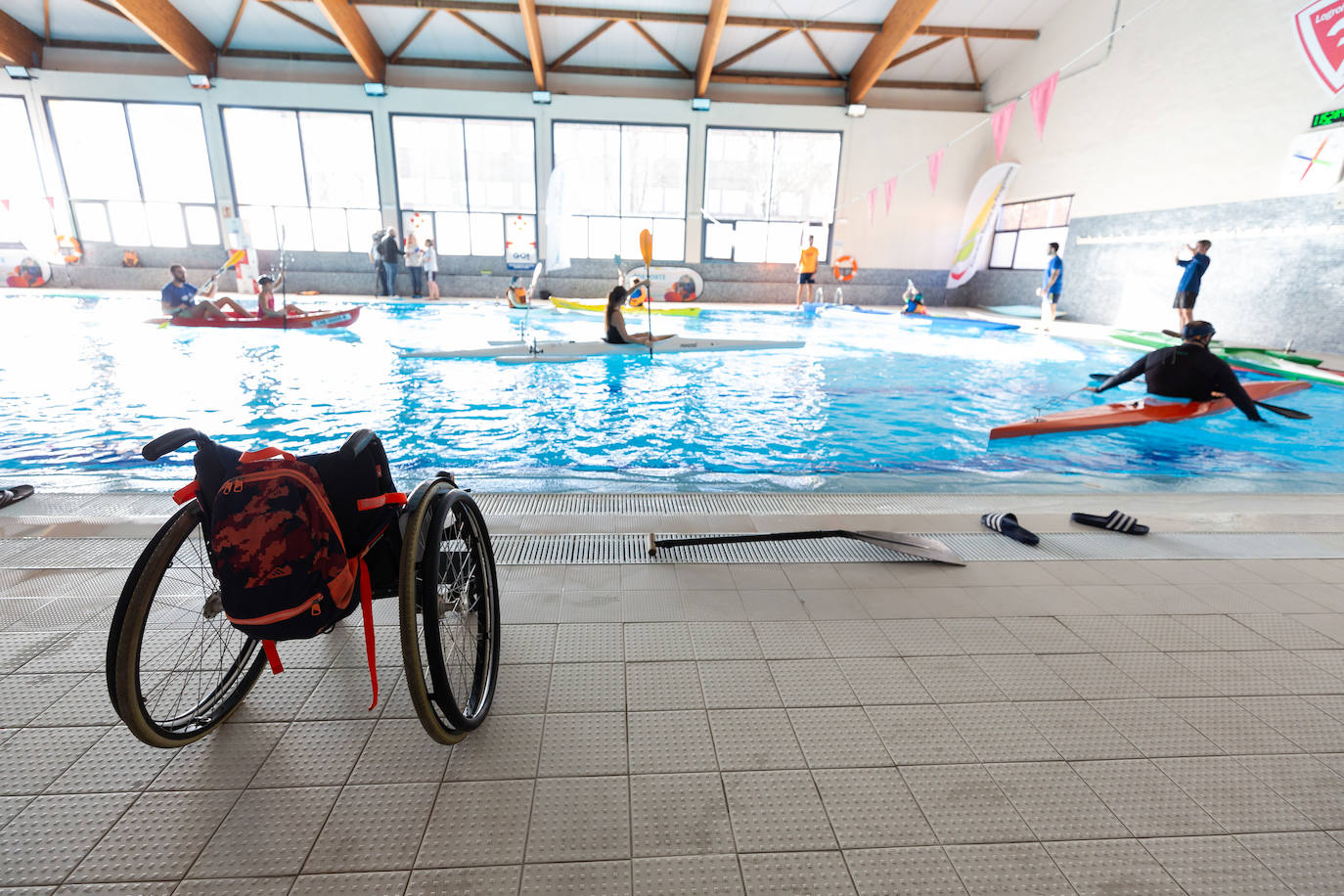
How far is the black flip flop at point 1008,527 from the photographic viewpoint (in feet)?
9.21

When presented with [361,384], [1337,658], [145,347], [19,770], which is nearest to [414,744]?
[19,770]

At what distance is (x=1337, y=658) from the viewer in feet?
6.51

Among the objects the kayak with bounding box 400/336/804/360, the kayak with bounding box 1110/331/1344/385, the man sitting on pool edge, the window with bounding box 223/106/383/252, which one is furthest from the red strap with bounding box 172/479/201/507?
the window with bounding box 223/106/383/252

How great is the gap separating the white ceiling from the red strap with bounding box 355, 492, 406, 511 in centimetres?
1589

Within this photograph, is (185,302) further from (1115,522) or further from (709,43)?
(1115,522)

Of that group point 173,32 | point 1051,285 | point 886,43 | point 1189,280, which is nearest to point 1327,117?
Answer: point 1189,280

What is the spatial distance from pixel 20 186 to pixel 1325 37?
24.0m

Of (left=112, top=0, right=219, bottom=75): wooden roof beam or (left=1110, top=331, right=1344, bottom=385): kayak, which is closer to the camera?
(left=1110, top=331, right=1344, bottom=385): kayak

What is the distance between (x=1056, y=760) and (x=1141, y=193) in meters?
15.1

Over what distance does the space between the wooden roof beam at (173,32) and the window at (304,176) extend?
43.2 inches

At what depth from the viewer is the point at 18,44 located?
1452cm

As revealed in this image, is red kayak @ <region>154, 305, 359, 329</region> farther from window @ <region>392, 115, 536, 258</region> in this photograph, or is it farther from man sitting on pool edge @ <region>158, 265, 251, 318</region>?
window @ <region>392, 115, 536, 258</region>

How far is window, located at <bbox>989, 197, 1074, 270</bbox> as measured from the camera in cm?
1519

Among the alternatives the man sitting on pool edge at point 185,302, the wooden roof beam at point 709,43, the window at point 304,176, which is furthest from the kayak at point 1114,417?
the window at point 304,176
